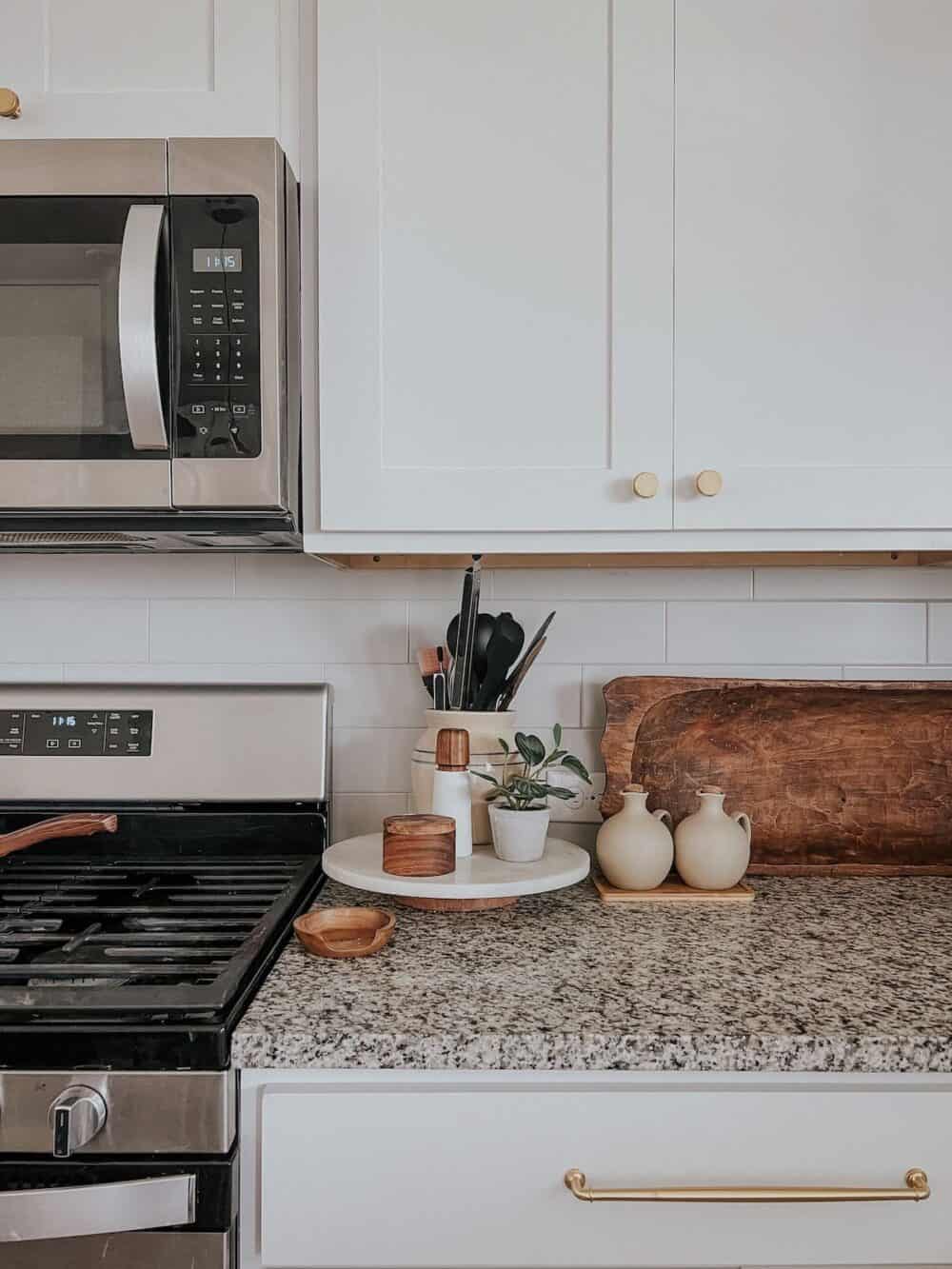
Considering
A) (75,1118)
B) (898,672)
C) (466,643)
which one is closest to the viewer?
(75,1118)

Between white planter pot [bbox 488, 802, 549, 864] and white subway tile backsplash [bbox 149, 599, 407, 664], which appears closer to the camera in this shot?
white planter pot [bbox 488, 802, 549, 864]

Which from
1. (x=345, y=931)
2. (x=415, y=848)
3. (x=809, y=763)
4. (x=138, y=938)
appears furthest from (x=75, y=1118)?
(x=809, y=763)

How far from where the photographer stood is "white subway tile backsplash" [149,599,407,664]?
1582 millimetres

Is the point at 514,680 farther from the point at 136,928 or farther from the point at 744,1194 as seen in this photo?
the point at 744,1194

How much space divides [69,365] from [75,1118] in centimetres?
81

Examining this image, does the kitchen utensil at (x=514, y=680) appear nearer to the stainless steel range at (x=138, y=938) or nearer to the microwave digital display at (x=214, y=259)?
the stainless steel range at (x=138, y=938)

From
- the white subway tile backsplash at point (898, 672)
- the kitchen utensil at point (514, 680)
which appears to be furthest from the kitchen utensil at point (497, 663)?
the white subway tile backsplash at point (898, 672)

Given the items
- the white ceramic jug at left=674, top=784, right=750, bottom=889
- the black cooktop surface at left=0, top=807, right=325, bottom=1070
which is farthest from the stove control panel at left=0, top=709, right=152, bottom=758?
the white ceramic jug at left=674, top=784, right=750, bottom=889

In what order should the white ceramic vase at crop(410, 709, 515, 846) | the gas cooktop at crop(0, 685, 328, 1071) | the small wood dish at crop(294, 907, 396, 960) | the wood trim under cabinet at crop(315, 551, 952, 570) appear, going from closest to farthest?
the small wood dish at crop(294, 907, 396, 960), the gas cooktop at crop(0, 685, 328, 1071), the white ceramic vase at crop(410, 709, 515, 846), the wood trim under cabinet at crop(315, 551, 952, 570)

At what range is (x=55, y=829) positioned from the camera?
1236mm

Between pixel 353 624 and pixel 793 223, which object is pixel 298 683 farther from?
pixel 793 223

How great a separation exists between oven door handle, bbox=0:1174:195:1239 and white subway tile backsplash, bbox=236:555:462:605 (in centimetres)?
Result: 89

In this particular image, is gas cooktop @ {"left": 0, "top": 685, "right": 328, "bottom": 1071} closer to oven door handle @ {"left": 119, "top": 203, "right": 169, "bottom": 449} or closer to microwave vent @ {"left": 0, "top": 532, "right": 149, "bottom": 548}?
microwave vent @ {"left": 0, "top": 532, "right": 149, "bottom": 548}

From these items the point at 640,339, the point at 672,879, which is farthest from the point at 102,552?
the point at 672,879
